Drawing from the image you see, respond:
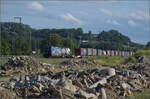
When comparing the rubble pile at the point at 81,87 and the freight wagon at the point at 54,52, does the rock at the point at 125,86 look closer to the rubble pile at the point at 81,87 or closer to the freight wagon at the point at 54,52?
the rubble pile at the point at 81,87

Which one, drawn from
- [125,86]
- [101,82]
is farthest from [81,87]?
[125,86]

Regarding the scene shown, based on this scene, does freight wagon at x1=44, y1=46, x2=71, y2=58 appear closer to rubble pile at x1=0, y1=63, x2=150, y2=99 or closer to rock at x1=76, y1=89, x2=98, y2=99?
rubble pile at x1=0, y1=63, x2=150, y2=99

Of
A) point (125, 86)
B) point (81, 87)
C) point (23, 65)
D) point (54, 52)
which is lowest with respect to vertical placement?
point (54, 52)

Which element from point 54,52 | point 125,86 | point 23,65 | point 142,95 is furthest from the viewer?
point 54,52

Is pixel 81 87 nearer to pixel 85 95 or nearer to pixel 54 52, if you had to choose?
pixel 85 95

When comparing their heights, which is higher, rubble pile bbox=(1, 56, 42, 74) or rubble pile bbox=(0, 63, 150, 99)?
rubble pile bbox=(0, 63, 150, 99)

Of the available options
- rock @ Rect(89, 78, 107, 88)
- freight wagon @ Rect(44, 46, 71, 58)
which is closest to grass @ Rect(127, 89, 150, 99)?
rock @ Rect(89, 78, 107, 88)

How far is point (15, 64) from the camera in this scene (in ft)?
113

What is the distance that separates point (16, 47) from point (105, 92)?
231 ft

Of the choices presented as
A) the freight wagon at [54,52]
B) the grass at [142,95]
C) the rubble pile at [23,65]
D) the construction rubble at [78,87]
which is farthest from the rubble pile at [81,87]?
the freight wagon at [54,52]

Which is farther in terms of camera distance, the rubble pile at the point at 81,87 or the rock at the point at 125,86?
the rock at the point at 125,86

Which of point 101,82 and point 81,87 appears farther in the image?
point 101,82

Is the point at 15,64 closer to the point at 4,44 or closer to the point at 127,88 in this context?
the point at 127,88

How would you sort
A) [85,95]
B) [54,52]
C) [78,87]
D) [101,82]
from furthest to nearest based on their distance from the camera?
[54,52]
[101,82]
[78,87]
[85,95]
